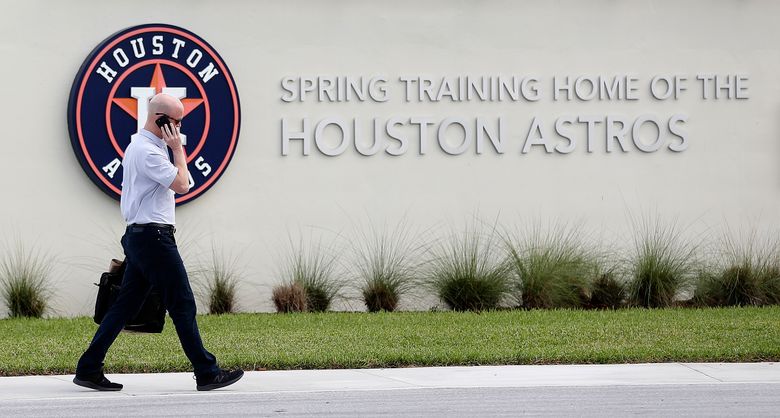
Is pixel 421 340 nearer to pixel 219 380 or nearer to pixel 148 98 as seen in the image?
pixel 219 380

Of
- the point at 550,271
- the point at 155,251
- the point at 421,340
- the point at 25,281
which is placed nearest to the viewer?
the point at 155,251

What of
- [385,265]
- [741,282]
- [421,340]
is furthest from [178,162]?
[741,282]

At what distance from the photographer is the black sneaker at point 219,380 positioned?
830cm

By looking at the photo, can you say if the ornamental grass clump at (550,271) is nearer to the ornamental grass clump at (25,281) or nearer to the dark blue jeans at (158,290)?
the ornamental grass clump at (25,281)

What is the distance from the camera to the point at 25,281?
541 inches

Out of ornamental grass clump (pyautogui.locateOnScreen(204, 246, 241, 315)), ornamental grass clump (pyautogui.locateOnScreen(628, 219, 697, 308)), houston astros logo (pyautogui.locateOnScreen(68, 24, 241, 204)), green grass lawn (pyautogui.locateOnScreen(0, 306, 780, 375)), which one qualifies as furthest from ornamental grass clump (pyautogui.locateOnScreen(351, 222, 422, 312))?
ornamental grass clump (pyautogui.locateOnScreen(628, 219, 697, 308))

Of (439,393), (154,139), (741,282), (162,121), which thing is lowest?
(439,393)

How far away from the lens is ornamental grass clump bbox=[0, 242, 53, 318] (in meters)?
13.7

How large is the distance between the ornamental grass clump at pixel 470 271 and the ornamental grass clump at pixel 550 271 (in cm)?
16

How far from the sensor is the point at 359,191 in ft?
47.7

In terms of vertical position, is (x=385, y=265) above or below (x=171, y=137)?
below

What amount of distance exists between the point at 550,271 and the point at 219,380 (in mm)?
6286

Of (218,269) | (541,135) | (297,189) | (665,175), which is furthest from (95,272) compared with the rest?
(665,175)

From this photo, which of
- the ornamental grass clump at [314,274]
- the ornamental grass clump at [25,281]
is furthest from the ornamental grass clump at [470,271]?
the ornamental grass clump at [25,281]
